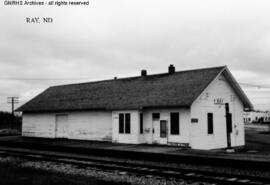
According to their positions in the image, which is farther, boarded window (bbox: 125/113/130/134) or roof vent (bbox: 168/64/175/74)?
roof vent (bbox: 168/64/175/74)

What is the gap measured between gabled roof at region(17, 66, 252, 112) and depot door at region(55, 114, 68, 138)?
959 mm

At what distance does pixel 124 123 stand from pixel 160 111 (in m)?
3.03

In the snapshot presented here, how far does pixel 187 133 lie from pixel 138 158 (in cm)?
539

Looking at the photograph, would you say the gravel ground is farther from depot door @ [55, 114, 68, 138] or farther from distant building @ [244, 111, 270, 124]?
distant building @ [244, 111, 270, 124]

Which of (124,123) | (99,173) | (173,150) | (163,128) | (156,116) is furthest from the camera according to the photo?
(124,123)

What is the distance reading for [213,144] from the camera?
70.0 feet

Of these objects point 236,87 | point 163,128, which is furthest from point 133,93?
point 236,87

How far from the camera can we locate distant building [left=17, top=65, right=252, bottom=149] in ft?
67.3

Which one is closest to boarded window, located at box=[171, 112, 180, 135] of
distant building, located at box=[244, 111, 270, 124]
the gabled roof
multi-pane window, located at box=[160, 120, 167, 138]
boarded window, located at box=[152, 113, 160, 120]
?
multi-pane window, located at box=[160, 120, 167, 138]

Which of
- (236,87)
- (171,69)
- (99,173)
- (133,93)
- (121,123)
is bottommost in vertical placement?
(99,173)

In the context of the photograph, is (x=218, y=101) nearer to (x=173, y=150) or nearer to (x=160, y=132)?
(x=160, y=132)

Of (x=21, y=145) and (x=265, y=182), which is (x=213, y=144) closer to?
(x=265, y=182)

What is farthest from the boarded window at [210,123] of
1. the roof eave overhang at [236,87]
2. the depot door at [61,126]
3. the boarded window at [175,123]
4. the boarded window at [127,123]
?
the depot door at [61,126]

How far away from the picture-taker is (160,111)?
21672 mm
